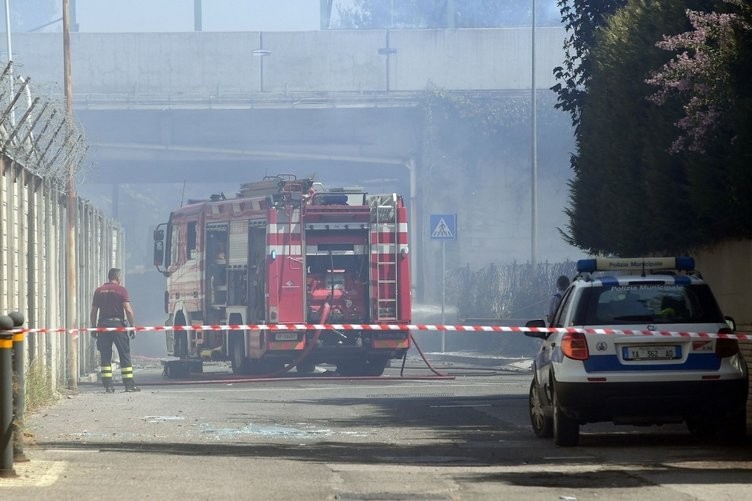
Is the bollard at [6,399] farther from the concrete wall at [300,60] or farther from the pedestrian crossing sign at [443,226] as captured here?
the concrete wall at [300,60]

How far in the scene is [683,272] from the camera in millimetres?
13953

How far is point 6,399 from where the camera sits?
415 inches

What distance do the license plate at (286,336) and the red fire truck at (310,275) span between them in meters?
0.02

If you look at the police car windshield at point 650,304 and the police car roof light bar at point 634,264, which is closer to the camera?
the police car windshield at point 650,304

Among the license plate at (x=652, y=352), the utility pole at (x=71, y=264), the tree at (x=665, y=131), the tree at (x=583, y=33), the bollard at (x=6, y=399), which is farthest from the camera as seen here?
the utility pole at (x=71, y=264)

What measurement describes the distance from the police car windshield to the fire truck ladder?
14.1 metres

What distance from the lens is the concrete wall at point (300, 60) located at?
62.0 metres

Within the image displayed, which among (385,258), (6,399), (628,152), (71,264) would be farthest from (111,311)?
(6,399)

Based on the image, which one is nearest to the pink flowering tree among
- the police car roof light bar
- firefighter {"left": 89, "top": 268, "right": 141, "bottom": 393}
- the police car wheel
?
the police car roof light bar

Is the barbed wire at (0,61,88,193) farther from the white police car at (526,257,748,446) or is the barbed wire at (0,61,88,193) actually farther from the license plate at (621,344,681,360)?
the license plate at (621,344,681,360)

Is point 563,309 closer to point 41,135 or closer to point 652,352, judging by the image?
point 652,352

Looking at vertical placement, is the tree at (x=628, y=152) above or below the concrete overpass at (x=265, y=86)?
below

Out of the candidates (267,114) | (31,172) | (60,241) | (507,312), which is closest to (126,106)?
(267,114)

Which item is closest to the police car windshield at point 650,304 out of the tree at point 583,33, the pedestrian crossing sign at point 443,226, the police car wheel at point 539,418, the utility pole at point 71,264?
the police car wheel at point 539,418
